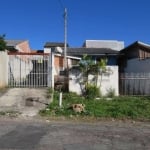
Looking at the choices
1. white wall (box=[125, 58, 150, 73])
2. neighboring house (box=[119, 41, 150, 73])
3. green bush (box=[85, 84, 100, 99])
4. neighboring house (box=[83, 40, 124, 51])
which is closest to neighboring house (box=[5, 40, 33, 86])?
green bush (box=[85, 84, 100, 99])

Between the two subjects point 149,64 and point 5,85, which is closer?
point 5,85

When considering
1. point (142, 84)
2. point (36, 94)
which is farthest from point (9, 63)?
point (142, 84)

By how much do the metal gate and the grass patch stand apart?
12.4 feet

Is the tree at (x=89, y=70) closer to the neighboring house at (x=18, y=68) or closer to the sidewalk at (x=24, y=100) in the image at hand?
the sidewalk at (x=24, y=100)

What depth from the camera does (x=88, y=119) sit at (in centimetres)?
1554

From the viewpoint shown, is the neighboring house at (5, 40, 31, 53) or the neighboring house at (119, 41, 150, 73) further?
the neighboring house at (5, 40, 31, 53)

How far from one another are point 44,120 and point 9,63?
957 cm

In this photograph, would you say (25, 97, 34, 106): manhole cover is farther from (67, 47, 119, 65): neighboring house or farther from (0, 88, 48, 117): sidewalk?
(67, 47, 119, 65): neighboring house

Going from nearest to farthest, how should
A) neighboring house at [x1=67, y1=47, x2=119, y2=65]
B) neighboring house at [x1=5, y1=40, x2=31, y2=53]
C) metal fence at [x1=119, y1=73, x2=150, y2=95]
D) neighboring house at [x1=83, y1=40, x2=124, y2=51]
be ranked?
metal fence at [x1=119, y1=73, x2=150, y2=95] → neighboring house at [x1=67, y1=47, x2=119, y2=65] → neighboring house at [x1=5, y1=40, x2=31, y2=53] → neighboring house at [x1=83, y1=40, x2=124, y2=51]

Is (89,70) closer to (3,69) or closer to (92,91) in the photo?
(92,91)

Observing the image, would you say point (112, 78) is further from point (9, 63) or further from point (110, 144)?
point (110, 144)

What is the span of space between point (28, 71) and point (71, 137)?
13.3 metres

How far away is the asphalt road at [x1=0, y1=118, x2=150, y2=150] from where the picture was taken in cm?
965

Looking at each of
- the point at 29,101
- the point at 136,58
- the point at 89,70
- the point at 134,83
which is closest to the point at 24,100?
the point at 29,101
